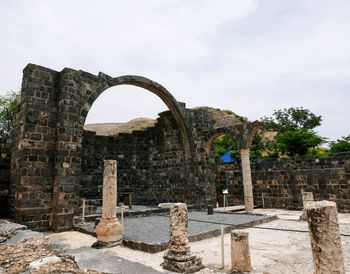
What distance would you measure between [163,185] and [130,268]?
10.5 metres

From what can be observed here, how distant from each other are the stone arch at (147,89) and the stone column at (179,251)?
5.85 metres

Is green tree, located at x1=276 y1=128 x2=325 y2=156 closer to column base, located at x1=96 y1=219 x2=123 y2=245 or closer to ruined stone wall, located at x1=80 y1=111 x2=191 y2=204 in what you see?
ruined stone wall, located at x1=80 y1=111 x2=191 y2=204

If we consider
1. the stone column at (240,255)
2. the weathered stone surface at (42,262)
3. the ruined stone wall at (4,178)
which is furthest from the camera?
the ruined stone wall at (4,178)

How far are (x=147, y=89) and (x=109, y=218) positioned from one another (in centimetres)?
764

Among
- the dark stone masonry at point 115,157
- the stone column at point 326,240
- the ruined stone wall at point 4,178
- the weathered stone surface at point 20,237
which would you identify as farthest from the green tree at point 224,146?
the stone column at point 326,240

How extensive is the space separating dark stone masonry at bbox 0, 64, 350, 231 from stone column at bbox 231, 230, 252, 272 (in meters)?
5.80

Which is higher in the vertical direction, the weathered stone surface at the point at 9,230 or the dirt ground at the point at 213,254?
the weathered stone surface at the point at 9,230

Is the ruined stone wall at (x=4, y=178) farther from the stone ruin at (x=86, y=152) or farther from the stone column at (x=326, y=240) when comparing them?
the stone column at (x=326, y=240)

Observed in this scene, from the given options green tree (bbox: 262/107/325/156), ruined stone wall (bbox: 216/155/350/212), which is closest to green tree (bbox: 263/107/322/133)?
green tree (bbox: 262/107/325/156)

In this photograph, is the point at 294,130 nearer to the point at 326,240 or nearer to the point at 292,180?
the point at 292,180

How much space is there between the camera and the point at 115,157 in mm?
14867

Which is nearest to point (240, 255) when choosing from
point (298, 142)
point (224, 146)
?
point (298, 142)

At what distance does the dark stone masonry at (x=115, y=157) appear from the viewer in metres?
8.03

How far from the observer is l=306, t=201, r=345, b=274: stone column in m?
2.81
